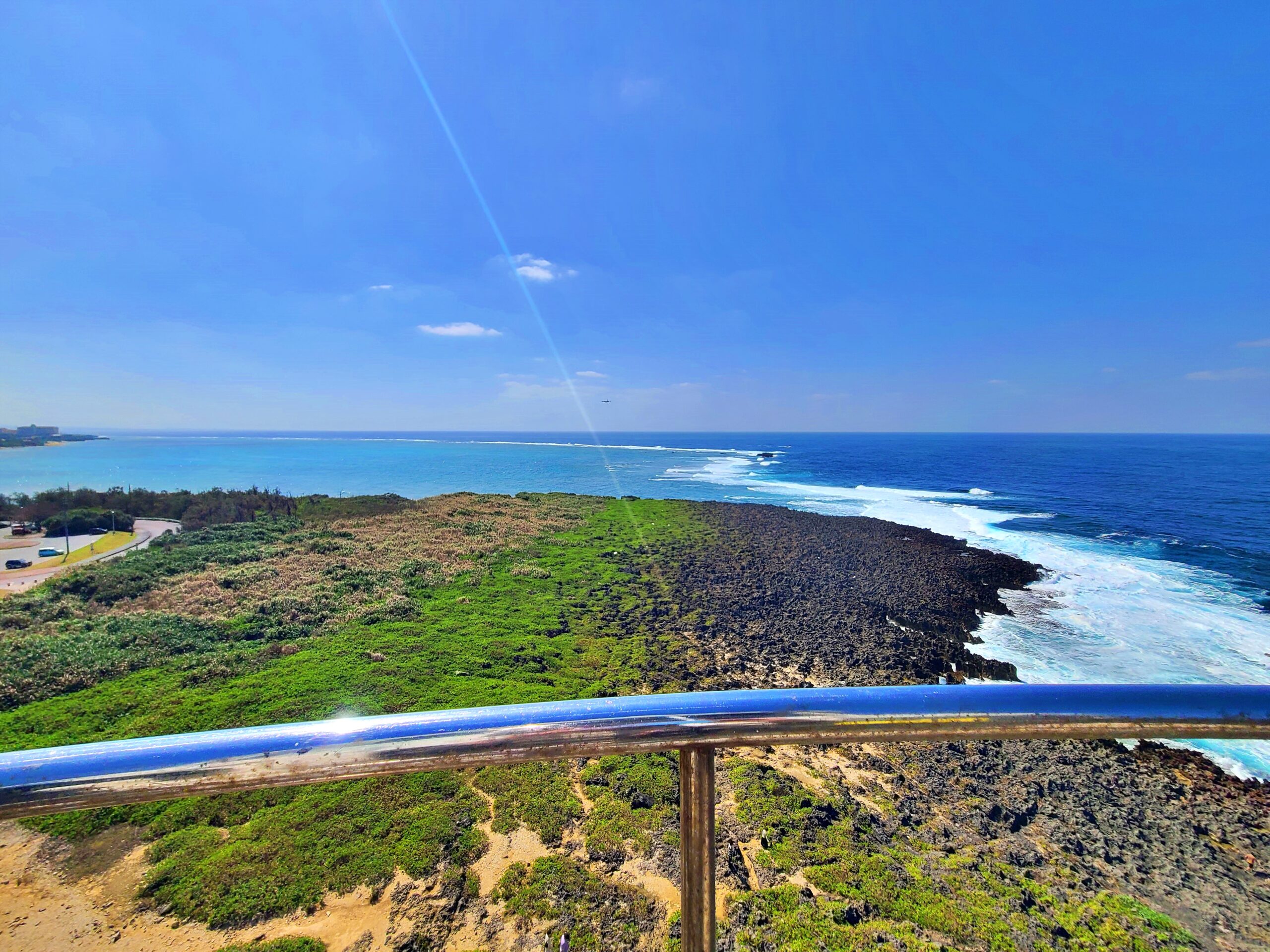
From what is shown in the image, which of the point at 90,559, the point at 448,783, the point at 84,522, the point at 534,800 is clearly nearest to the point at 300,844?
the point at 448,783

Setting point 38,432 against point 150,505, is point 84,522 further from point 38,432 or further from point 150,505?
point 38,432

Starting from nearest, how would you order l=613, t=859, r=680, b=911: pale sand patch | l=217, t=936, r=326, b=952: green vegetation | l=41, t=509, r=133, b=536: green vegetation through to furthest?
l=217, t=936, r=326, b=952: green vegetation → l=613, t=859, r=680, b=911: pale sand patch → l=41, t=509, r=133, b=536: green vegetation

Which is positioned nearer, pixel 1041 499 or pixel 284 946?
pixel 284 946

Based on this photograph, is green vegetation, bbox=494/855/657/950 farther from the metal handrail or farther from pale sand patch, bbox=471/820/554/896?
the metal handrail

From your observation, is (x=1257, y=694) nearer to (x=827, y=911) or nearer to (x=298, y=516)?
(x=827, y=911)

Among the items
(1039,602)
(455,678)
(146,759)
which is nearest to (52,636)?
(455,678)

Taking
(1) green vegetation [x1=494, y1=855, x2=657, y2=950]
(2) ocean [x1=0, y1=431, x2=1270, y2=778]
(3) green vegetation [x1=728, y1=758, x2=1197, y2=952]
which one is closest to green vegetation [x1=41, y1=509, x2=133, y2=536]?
(2) ocean [x1=0, y1=431, x2=1270, y2=778]

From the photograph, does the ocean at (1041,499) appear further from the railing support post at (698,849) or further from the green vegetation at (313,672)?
the green vegetation at (313,672)
